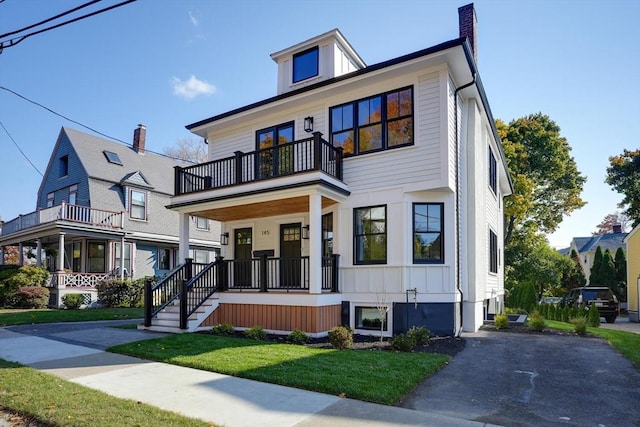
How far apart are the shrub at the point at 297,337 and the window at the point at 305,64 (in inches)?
330

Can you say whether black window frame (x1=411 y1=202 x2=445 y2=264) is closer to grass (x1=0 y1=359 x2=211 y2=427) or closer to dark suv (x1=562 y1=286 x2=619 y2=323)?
grass (x1=0 y1=359 x2=211 y2=427)

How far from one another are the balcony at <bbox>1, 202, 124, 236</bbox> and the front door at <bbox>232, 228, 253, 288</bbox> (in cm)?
1178

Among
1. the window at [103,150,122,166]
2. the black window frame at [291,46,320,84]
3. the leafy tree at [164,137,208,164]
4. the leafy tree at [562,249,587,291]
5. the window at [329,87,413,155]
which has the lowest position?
the leafy tree at [562,249,587,291]

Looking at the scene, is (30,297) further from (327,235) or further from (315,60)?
(315,60)

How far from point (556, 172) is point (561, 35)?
926 inches

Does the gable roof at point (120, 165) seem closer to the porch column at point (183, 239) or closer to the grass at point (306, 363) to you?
the porch column at point (183, 239)

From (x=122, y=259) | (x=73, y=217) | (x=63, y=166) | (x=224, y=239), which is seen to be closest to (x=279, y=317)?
(x=224, y=239)

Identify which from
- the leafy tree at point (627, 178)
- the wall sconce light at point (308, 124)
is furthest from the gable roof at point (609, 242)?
the wall sconce light at point (308, 124)

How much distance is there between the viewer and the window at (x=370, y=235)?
11500 mm

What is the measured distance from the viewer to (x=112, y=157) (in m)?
26.8

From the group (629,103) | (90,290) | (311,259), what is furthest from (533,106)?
(90,290)

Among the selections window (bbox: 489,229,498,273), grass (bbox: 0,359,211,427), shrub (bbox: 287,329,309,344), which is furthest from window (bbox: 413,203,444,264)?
grass (bbox: 0,359,211,427)

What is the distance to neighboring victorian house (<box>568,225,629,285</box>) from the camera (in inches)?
1597

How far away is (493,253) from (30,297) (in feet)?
66.5
